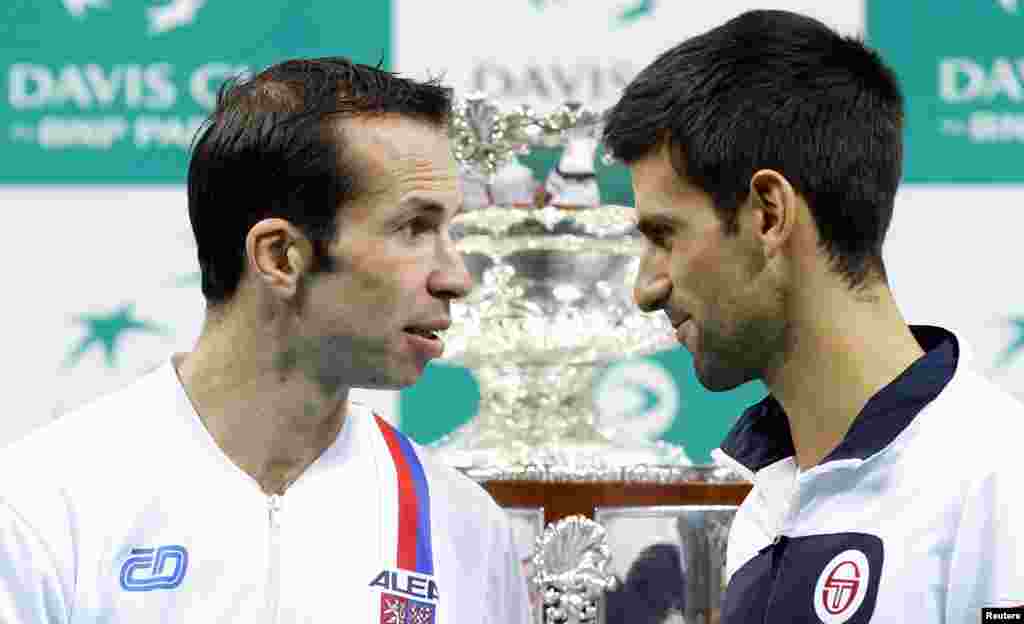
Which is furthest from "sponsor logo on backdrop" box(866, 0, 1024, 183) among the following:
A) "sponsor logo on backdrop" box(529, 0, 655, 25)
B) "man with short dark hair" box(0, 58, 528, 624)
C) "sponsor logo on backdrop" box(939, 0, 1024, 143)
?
"man with short dark hair" box(0, 58, 528, 624)

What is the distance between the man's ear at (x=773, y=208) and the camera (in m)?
1.64

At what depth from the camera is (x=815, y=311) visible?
1653 mm

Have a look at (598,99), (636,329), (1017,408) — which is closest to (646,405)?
(598,99)

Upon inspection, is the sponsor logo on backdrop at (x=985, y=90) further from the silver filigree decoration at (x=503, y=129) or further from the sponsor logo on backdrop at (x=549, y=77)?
the silver filigree decoration at (x=503, y=129)

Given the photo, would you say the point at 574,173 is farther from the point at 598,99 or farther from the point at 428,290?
the point at 598,99

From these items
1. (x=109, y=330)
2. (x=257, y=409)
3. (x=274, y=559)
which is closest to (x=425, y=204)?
(x=257, y=409)

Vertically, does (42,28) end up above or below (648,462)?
above

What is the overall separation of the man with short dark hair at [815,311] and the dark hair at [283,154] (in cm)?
31

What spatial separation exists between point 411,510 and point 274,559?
169 millimetres

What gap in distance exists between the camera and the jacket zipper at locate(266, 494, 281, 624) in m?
1.81

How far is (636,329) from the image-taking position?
2.59m

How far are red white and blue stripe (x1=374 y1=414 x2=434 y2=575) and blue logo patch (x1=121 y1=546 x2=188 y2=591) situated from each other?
23 centimetres

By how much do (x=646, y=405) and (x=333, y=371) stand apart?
1.57 m

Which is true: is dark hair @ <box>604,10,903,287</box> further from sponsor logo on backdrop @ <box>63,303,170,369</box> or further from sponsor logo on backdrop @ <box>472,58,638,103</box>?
sponsor logo on backdrop @ <box>63,303,170,369</box>
